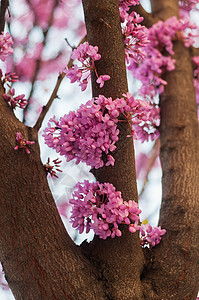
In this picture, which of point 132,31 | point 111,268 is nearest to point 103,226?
point 111,268

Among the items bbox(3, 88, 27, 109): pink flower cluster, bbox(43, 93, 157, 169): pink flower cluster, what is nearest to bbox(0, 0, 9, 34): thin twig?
bbox(3, 88, 27, 109): pink flower cluster

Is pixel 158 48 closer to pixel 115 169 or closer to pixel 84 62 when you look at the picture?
pixel 84 62

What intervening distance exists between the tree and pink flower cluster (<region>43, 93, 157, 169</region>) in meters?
0.08

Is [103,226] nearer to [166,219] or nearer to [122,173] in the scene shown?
[122,173]

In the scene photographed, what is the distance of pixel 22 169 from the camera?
1.06 meters

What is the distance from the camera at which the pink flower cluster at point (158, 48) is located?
7.16ft

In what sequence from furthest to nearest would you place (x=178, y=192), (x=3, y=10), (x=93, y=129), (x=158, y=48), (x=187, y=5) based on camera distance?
(x=187, y=5) < (x=158, y=48) < (x=178, y=192) < (x=3, y=10) < (x=93, y=129)

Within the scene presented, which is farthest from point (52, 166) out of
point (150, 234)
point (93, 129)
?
point (150, 234)

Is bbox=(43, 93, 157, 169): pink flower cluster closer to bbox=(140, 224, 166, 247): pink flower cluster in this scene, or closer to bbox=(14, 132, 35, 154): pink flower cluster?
bbox=(14, 132, 35, 154): pink flower cluster

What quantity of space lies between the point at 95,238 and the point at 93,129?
1.40 ft

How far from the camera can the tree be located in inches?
39.4

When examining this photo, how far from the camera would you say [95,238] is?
1.16 metres

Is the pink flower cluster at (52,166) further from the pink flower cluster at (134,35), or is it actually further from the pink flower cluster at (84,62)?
the pink flower cluster at (134,35)

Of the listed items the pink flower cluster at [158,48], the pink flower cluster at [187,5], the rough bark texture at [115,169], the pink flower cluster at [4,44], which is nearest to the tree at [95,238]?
the rough bark texture at [115,169]
